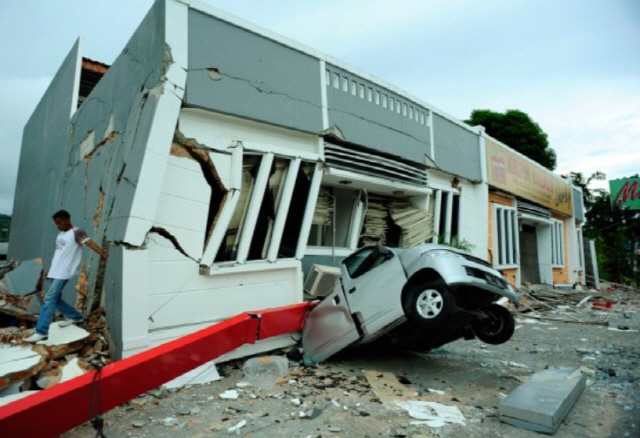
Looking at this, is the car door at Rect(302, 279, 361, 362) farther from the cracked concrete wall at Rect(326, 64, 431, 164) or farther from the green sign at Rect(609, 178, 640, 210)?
the green sign at Rect(609, 178, 640, 210)

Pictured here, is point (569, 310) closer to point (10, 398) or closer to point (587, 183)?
point (10, 398)

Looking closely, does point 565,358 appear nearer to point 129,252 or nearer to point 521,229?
point 129,252

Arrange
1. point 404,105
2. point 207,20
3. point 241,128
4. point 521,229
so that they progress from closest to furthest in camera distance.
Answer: point 207,20 → point 241,128 → point 404,105 → point 521,229

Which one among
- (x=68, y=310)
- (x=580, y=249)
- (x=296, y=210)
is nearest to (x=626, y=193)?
(x=580, y=249)

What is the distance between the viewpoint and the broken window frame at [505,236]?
1138 centimetres

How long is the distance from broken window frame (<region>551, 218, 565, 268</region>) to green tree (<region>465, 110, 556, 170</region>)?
10325 millimetres

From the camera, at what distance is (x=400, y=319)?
4027 mm

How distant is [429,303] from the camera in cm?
379

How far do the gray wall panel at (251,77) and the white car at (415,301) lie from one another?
257cm

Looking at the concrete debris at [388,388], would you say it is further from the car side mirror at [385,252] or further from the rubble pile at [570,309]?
the rubble pile at [570,309]

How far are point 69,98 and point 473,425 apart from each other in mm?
9964

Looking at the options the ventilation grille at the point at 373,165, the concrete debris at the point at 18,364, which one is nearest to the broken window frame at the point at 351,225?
the ventilation grille at the point at 373,165

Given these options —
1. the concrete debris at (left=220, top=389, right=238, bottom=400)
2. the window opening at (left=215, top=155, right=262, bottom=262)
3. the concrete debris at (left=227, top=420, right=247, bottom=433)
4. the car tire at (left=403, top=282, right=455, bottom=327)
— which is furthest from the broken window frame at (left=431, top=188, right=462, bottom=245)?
the concrete debris at (left=227, top=420, right=247, bottom=433)

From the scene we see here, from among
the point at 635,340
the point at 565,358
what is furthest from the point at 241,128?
the point at 635,340
